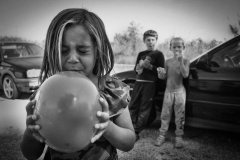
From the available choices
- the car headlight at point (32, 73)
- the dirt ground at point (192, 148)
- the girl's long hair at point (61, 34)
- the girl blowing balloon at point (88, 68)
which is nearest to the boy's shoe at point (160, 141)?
the dirt ground at point (192, 148)

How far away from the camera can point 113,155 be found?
3.84 ft

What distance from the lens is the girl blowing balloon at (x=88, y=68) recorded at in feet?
3.19

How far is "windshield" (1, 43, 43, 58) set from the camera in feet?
21.7

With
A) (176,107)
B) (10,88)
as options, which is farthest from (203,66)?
(10,88)

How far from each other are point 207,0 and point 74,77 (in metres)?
6.72

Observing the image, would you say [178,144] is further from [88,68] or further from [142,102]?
[88,68]

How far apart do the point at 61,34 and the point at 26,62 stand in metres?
6.07

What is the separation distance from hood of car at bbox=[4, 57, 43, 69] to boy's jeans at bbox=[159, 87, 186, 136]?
15.1 ft

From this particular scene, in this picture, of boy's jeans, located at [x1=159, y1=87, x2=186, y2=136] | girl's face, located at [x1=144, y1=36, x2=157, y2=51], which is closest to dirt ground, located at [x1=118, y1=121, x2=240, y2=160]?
boy's jeans, located at [x1=159, y1=87, x2=186, y2=136]

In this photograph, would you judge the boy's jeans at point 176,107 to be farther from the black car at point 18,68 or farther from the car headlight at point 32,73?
the car headlight at point 32,73

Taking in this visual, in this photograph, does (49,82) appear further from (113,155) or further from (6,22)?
(6,22)

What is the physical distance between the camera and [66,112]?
0.80 meters

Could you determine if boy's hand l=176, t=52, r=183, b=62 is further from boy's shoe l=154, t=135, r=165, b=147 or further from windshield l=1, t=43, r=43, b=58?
windshield l=1, t=43, r=43, b=58

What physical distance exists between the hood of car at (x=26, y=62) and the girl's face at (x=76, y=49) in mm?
5749
